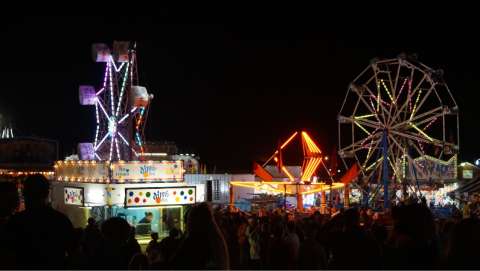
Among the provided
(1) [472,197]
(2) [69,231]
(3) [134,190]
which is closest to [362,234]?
(2) [69,231]

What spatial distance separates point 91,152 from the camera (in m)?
31.1

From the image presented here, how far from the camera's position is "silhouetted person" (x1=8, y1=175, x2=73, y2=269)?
5.25 m

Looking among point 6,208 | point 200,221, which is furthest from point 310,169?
point 6,208

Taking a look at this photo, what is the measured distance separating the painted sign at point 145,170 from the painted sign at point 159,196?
84cm

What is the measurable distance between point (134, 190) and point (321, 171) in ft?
150

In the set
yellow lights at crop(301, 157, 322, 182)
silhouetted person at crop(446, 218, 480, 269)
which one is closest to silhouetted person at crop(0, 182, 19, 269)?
silhouetted person at crop(446, 218, 480, 269)

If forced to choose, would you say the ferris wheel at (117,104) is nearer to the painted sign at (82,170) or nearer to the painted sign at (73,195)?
the painted sign at (82,170)

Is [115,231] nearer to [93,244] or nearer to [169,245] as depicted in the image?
[93,244]

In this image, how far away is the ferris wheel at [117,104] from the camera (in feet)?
96.5

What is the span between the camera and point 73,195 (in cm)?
2842

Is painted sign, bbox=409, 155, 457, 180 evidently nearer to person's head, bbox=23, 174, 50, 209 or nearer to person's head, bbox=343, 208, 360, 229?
person's head, bbox=343, 208, 360, 229

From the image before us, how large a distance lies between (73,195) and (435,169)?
93.0 feet

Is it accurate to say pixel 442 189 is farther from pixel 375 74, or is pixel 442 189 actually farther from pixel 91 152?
pixel 91 152

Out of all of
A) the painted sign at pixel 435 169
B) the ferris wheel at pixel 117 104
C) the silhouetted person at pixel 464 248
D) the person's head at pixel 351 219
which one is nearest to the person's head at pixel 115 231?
the person's head at pixel 351 219
